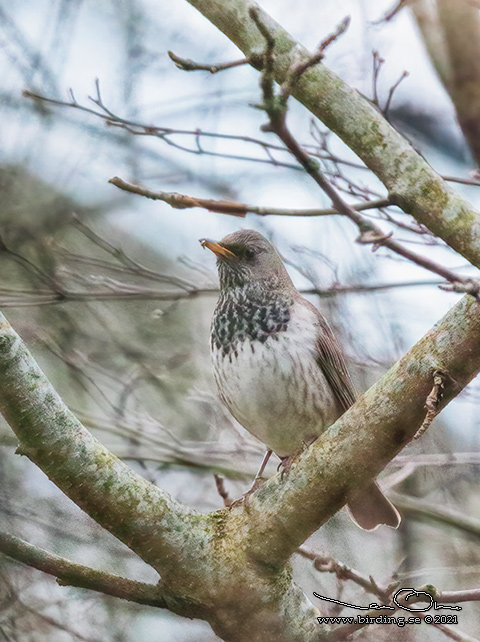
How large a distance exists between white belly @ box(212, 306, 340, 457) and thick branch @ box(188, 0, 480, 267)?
3.68 feet

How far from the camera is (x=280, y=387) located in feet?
11.9

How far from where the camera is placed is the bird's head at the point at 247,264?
412 cm

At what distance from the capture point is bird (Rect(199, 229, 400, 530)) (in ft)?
12.0

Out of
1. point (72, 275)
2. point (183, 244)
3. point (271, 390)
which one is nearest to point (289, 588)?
point (271, 390)

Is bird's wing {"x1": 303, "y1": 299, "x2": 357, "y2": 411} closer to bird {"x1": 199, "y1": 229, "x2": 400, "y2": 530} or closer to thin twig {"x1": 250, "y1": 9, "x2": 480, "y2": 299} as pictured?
bird {"x1": 199, "y1": 229, "x2": 400, "y2": 530}

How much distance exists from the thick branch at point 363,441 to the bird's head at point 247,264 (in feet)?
4.85

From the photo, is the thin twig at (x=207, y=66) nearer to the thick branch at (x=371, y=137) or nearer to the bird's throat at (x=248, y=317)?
the thick branch at (x=371, y=137)

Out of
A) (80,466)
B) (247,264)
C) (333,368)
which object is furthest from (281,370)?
(80,466)

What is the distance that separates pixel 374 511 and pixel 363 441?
4.02 ft

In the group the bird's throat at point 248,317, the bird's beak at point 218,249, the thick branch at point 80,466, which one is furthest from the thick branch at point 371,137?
the thick branch at point 80,466

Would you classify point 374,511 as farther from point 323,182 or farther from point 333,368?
point 323,182

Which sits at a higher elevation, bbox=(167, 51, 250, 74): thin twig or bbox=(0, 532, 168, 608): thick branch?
bbox=(167, 51, 250, 74): thin twig

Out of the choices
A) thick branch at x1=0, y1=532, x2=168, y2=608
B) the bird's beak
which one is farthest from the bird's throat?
thick branch at x1=0, y1=532, x2=168, y2=608

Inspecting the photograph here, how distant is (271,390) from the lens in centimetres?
363
